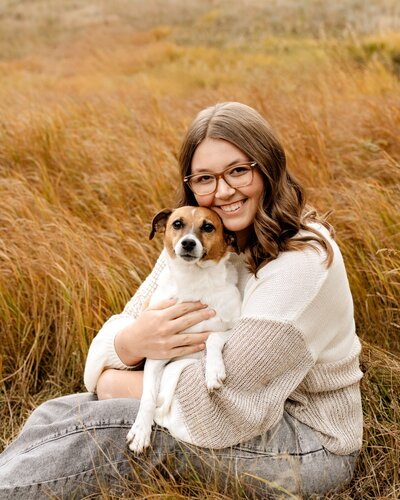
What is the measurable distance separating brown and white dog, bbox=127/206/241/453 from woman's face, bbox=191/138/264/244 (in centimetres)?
7

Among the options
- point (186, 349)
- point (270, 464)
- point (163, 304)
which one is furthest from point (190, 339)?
point (270, 464)

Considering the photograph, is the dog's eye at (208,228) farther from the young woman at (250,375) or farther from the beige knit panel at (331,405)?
the beige knit panel at (331,405)

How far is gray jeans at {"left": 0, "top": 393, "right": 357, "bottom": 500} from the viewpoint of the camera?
7.20ft

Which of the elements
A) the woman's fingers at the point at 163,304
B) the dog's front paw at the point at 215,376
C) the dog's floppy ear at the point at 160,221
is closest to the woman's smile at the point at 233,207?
the dog's floppy ear at the point at 160,221

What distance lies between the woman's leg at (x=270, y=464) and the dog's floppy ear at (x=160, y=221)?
996 mm

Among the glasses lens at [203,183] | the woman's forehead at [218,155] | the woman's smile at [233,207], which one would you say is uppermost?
the woman's forehead at [218,155]

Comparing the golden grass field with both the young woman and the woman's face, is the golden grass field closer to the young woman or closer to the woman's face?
the young woman

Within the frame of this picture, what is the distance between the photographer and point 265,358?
211cm

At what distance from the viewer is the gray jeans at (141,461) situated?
2193 mm

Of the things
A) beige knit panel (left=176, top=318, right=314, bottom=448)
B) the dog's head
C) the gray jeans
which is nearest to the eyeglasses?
the dog's head

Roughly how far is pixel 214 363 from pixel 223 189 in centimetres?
71

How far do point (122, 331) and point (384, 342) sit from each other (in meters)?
1.42

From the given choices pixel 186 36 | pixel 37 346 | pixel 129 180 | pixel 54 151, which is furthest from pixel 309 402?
pixel 186 36

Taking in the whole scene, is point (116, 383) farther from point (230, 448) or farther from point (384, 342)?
point (384, 342)
